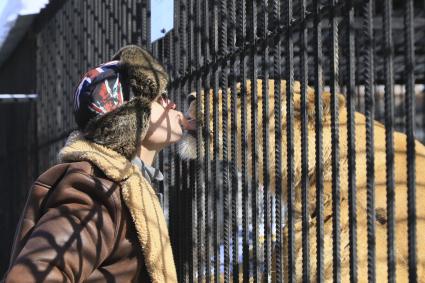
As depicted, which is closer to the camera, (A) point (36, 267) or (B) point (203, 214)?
(A) point (36, 267)

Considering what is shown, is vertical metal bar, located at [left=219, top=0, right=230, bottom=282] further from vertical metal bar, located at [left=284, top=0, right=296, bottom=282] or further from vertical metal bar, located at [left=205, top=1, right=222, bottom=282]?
vertical metal bar, located at [left=284, top=0, right=296, bottom=282]

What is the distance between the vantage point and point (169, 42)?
4.09m

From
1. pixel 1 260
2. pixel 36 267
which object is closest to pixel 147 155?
pixel 36 267

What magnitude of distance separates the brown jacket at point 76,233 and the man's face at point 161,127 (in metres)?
0.39

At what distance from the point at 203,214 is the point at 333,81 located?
4.39 ft

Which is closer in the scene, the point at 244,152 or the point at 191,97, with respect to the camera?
the point at 244,152

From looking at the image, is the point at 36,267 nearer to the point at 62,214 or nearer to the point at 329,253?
the point at 62,214

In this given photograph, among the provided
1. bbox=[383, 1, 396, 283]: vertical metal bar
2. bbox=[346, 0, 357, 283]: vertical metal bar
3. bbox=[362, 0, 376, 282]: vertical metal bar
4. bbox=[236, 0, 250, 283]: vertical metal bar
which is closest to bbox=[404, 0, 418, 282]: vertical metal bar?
bbox=[383, 1, 396, 283]: vertical metal bar

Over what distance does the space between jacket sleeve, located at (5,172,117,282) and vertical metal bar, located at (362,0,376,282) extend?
2.76 ft

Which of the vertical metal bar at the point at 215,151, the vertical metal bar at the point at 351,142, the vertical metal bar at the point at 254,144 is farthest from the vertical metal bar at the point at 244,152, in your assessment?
the vertical metal bar at the point at 351,142

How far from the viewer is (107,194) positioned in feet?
8.92

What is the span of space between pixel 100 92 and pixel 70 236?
25.2 inches

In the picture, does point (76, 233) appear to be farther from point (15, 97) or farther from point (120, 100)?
point (15, 97)

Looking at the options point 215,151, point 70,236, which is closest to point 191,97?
point 215,151
